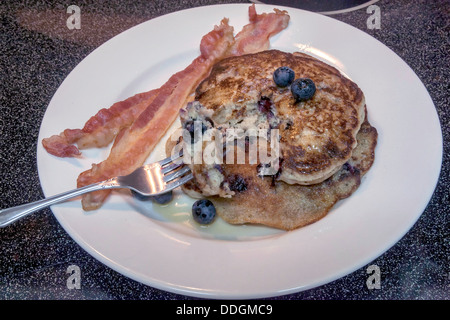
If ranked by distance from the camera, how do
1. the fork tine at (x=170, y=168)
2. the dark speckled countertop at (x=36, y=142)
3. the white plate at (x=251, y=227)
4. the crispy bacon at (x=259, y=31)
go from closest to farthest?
the white plate at (x=251, y=227), the dark speckled countertop at (x=36, y=142), the fork tine at (x=170, y=168), the crispy bacon at (x=259, y=31)

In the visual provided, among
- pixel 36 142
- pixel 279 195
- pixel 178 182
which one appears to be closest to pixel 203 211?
pixel 178 182

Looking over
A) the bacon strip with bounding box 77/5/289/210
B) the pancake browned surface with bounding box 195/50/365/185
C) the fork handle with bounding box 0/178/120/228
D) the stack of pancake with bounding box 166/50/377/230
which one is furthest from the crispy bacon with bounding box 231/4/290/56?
the fork handle with bounding box 0/178/120/228

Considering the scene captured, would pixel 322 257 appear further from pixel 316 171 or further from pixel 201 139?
pixel 201 139

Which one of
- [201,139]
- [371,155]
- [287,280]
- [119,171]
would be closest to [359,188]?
[371,155]

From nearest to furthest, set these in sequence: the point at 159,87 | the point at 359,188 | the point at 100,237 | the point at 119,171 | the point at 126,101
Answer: the point at 100,237 → the point at 359,188 → the point at 119,171 → the point at 126,101 → the point at 159,87

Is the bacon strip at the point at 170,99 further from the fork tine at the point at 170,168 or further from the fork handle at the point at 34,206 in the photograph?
the fork tine at the point at 170,168

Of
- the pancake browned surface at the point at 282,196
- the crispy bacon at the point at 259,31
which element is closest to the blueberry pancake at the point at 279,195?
the pancake browned surface at the point at 282,196
